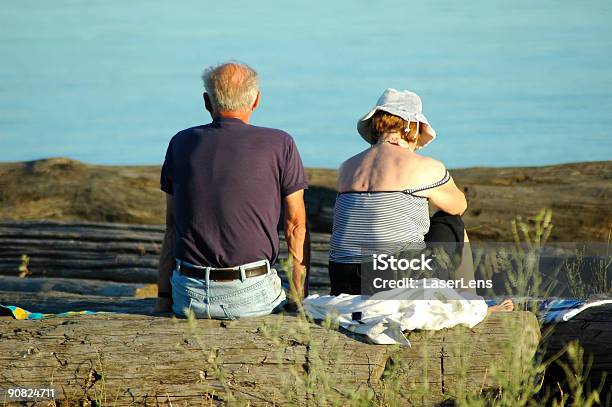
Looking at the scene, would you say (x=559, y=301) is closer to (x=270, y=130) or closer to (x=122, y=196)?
(x=270, y=130)

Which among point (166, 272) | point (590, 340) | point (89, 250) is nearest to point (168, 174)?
point (166, 272)

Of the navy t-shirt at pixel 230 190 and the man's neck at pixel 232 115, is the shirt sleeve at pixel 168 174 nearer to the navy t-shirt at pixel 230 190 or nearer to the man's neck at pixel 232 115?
the navy t-shirt at pixel 230 190

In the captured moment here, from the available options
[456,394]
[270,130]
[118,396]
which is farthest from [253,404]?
[270,130]

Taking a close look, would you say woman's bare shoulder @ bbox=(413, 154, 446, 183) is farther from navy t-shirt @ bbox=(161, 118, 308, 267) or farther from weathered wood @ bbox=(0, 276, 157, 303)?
weathered wood @ bbox=(0, 276, 157, 303)

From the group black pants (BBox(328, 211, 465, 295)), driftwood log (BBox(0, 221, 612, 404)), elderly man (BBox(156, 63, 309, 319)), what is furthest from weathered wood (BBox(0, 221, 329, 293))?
elderly man (BBox(156, 63, 309, 319))

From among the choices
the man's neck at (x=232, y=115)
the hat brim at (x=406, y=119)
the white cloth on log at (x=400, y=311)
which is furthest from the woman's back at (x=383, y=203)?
the man's neck at (x=232, y=115)

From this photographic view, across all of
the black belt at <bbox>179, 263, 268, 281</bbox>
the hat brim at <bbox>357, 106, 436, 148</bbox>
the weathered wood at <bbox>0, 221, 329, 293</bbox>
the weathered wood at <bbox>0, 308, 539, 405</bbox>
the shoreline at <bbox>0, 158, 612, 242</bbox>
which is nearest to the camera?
the weathered wood at <bbox>0, 308, 539, 405</bbox>

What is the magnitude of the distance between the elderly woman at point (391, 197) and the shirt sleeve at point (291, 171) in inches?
12.7

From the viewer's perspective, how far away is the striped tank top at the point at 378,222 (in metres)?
5.46

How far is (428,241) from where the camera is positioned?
561 cm

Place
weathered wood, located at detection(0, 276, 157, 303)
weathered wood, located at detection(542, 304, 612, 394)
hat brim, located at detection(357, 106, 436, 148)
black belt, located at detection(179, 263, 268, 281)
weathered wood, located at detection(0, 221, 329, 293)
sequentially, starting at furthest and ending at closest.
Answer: weathered wood, located at detection(0, 221, 329, 293) → weathered wood, located at detection(0, 276, 157, 303) → hat brim, located at detection(357, 106, 436, 148) → weathered wood, located at detection(542, 304, 612, 394) → black belt, located at detection(179, 263, 268, 281)

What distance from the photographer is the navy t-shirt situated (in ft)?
17.2

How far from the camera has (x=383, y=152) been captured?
5570 millimetres

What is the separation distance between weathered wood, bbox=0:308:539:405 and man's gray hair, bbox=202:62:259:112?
3.77ft
